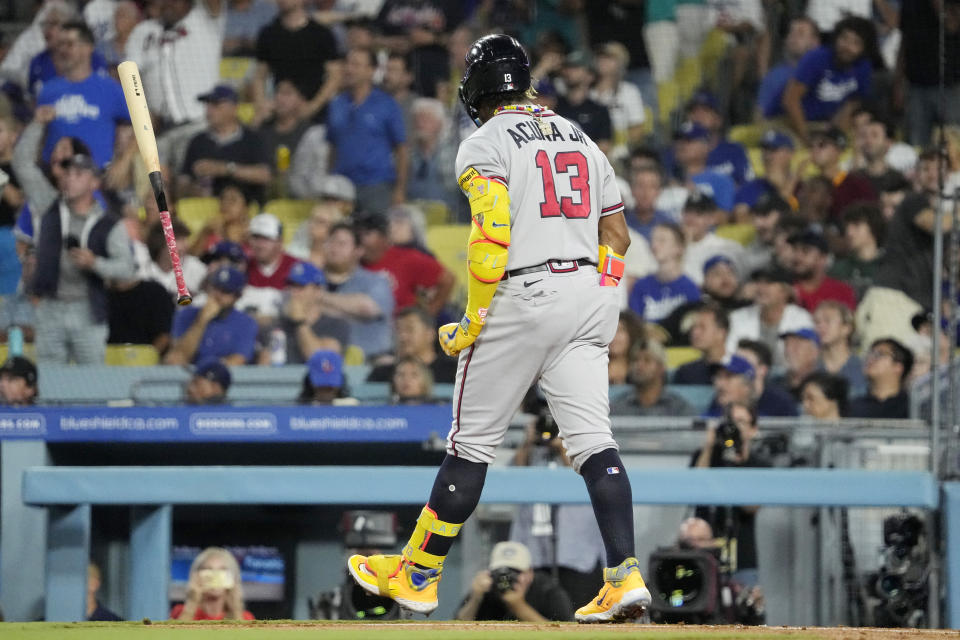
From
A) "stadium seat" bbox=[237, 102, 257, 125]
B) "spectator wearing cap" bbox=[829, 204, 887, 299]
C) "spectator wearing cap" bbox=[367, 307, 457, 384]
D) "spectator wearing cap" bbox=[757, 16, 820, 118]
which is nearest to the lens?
"spectator wearing cap" bbox=[367, 307, 457, 384]

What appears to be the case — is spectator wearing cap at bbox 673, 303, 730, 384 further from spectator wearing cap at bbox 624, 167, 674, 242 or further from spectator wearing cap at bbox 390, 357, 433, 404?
spectator wearing cap at bbox 390, 357, 433, 404

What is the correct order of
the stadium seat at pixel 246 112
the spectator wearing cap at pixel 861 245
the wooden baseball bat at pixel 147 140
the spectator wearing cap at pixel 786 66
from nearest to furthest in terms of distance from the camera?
the wooden baseball bat at pixel 147 140 < the spectator wearing cap at pixel 861 245 < the stadium seat at pixel 246 112 < the spectator wearing cap at pixel 786 66

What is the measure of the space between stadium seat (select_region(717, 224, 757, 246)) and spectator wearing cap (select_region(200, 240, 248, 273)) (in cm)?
315

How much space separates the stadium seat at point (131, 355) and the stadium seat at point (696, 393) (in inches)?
122

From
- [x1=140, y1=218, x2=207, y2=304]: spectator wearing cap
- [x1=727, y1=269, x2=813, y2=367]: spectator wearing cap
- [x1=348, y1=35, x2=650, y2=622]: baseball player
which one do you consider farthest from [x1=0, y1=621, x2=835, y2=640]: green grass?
[x1=140, y1=218, x2=207, y2=304]: spectator wearing cap

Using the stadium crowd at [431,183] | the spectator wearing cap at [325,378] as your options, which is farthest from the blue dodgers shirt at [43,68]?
the spectator wearing cap at [325,378]

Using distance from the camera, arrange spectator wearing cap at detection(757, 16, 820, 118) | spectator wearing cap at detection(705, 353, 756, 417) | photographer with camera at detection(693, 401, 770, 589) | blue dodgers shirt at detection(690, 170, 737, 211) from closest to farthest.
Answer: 1. photographer with camera at detection(693, 401, 770, 589)
2. spectator wearing cap at detection(705, 353, 756, 417)
3. blue dodgers shirt at detection(690, 170, 737, 211)
4. spectator wearing cap at detection(757, 16, 820, 118)

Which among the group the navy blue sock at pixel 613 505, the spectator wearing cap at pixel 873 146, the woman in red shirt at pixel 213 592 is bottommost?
the woman in red shirt at pixel 213 592

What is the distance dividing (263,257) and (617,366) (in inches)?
98.2

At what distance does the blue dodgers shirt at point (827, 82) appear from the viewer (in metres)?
10.1

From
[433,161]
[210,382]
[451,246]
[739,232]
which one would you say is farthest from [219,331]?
[739,232]

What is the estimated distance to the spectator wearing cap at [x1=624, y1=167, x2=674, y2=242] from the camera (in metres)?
9.23

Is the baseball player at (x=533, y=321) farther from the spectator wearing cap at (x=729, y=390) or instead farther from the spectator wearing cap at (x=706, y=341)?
Answer: the spectator wearing cap at (x=706, y=341)

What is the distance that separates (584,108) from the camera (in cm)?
982
